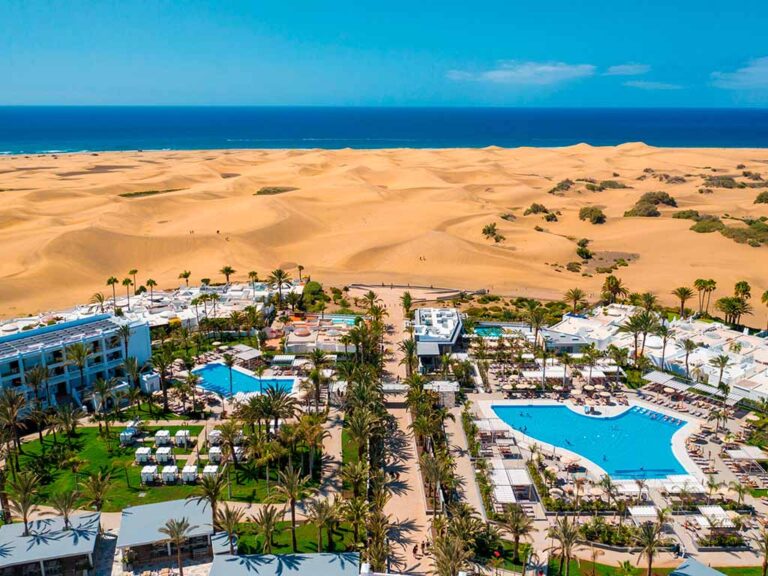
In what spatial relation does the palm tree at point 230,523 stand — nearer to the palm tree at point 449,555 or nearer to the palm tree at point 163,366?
the palm tree at point 449,555

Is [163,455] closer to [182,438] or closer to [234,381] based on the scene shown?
[182,438]

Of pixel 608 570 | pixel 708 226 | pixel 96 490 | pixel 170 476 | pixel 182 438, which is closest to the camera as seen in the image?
pixel 608 570

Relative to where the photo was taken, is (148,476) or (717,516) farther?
(148,476)

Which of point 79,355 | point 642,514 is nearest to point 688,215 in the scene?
point 642,514

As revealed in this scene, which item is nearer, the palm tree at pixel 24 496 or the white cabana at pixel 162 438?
the palm tree at pixel 24 496

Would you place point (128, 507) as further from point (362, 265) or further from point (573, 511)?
point (362, 265)

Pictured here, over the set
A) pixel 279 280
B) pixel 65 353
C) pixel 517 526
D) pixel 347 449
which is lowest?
pixel 347 449

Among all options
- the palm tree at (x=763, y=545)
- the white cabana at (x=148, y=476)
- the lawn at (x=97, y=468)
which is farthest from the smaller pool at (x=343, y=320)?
the palm tree at (x=763, y=545)

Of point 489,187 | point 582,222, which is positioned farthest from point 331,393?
point 489,187
